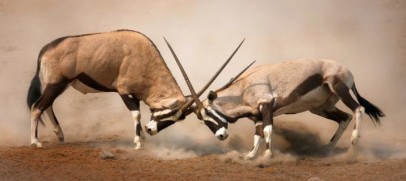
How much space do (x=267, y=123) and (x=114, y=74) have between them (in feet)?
8.72

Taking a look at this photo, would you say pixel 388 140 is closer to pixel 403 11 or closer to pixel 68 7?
pixel 403 11

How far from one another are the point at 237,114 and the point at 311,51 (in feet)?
25.1

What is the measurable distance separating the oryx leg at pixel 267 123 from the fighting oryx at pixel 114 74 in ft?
4.12

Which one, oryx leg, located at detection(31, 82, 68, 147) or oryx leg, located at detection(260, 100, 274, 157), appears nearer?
oryx leg, located at detection(260, 100, 274, 157)

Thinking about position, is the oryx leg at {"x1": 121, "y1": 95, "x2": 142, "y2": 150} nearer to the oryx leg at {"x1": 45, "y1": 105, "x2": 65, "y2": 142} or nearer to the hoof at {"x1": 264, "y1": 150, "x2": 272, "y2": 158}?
the oryx leg at {"x1": 45, "y1": 105, "x2": 65, "y2": 142}

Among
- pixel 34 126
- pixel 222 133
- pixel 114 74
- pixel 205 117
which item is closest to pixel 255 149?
pixel 222 133

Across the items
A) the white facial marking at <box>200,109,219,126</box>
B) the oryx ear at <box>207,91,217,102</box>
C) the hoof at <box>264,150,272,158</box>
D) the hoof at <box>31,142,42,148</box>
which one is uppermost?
the oryx ear at <box>207,91,217,102</box>

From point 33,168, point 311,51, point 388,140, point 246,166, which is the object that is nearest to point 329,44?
point 311,51

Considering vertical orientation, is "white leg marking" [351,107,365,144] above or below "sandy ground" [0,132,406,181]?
above

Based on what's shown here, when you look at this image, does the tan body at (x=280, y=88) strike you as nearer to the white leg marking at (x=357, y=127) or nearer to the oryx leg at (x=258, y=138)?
the oryx leg at (x=258, y=138)

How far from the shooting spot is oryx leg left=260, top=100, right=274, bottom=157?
14.1m

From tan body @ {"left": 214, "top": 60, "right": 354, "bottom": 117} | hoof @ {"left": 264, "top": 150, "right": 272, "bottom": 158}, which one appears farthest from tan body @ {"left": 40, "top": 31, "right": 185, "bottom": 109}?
hoof @ {"left": 264, "top": 150, "right": 272, "bottom": 158}

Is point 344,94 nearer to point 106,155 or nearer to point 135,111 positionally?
point 135,111

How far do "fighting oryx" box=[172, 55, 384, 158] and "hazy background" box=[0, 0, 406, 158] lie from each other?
0.78 meters
